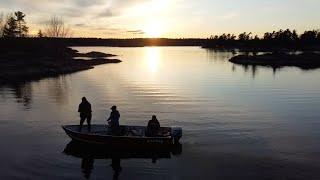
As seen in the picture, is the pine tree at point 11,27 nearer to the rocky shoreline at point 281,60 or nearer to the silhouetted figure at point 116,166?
the rocky shoreline at point 281,60

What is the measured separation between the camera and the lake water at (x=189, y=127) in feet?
88.1

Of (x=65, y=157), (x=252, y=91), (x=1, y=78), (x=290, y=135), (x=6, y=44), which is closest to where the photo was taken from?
(x=65, y=157)

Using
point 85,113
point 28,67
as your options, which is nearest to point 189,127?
point 85,113

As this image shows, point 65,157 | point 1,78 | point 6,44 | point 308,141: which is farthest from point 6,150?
point 6,44

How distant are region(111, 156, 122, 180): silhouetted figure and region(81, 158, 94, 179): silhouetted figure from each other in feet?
4.49

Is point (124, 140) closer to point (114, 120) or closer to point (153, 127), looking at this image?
point (114, 120)

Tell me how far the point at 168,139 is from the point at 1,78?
6308 centimetres

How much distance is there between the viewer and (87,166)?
27.8 meters

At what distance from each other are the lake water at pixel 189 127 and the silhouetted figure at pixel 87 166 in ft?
0.39

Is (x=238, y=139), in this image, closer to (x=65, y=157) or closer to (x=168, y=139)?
(x=168, y=139)

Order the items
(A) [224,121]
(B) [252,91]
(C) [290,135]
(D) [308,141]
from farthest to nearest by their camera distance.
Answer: (B) [252,91], (A) [224,121], (C) [290,135], (D) [308,141]

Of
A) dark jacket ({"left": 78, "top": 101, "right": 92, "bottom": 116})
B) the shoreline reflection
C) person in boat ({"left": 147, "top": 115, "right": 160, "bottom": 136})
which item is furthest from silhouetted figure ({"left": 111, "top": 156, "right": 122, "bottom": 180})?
dark jacket ({"left": 78, "top": 101, "right": 92, "bottom": 116})

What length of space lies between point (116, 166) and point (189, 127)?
1250 centimetres

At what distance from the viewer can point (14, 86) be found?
75562 mm
